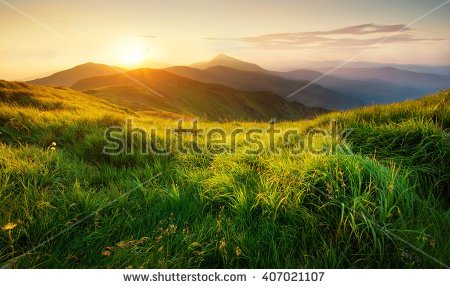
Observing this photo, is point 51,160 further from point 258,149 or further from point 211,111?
point 211,111

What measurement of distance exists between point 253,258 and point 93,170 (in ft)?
11.7

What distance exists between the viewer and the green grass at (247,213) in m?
2.83

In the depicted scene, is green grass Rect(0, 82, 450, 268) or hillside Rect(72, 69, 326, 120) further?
hillside Rect(72, 69, 326, 120)

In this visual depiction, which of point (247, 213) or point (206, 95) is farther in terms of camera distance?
point (206, 95)

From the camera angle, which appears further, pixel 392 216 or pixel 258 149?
pixel 258 149

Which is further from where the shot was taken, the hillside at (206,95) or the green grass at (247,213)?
the hillside at (206,95)

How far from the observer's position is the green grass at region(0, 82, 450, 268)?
2834 mm

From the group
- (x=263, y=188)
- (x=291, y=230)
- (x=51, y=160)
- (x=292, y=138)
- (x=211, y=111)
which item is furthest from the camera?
(x=211, y=111)

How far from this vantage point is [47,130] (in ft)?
24.8

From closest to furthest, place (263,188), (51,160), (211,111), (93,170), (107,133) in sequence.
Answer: (263,188) < (51,160) < (93,170) < (107,133) < (211,111)

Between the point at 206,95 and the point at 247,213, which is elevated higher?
the point at 206,95

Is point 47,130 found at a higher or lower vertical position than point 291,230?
higher

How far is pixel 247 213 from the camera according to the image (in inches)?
137

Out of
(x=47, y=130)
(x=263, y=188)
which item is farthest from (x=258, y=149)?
(x=47, y=130)
